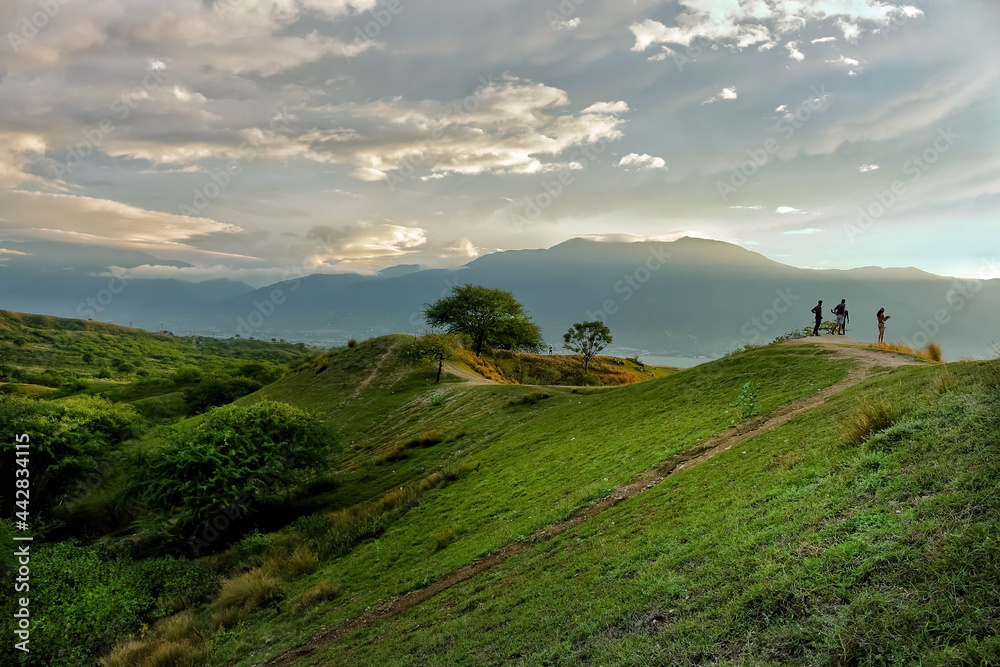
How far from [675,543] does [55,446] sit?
135 ft

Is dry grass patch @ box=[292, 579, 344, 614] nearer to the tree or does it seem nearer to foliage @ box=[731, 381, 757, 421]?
foliage @ box=[731, 381, 757, 421]

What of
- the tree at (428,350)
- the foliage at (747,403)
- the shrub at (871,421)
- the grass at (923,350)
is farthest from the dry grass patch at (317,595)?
the tree at (428,350)

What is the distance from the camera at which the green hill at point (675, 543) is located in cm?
552

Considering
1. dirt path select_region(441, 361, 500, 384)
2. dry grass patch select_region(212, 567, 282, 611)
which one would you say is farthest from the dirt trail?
dirt path select_region(441, 361, 500, 384)

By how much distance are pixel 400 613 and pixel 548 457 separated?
11026mm

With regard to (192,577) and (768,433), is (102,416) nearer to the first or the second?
(192,577)

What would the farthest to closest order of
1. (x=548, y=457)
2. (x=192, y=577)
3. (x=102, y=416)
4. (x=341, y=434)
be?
1. (x=341, y=434)
2. (x=102, y=416)
3. (x=548, y=457)
4. (x=192, y=577)

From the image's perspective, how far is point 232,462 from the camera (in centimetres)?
2594

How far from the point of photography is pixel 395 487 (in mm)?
26766

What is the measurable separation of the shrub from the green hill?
2.3 inches

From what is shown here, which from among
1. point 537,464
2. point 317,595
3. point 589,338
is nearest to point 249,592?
point 317,595

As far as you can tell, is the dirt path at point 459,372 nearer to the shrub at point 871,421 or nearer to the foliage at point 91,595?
the foliage at point 91,595

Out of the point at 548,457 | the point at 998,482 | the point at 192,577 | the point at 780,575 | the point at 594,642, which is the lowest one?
the point at 192,577

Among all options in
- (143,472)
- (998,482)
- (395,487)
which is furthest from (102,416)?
(998,482)
